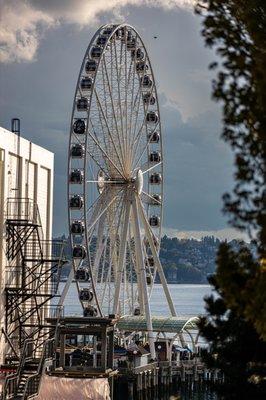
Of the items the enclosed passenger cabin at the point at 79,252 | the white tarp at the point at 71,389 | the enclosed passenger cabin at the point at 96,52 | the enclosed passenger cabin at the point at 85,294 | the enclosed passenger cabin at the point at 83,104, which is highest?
the enclosed passenger cabin at the point at 96,52

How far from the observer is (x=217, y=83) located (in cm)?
1652

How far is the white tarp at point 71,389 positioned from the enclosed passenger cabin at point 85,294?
1298 centimetres

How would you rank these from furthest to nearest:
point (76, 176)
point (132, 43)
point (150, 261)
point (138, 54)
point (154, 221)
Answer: point (150, 261), point (154, 221), point (138, 54), point (132, 43), point (76, 176)

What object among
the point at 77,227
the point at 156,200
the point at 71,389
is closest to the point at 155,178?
the point at 156,200

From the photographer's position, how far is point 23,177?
150ft

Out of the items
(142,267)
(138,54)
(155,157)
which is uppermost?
(138,54)

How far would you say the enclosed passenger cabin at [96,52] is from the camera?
5656 centimetres

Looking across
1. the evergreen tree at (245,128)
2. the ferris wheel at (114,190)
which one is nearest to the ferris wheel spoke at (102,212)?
the ferris wheel at (114,190)

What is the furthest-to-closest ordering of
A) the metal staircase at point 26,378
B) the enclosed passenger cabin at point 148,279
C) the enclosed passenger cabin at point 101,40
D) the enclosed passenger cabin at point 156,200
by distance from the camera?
the enclosed passenger cabin at point 148,279 < the enclosed passenger cabin at point 156,200 < the enclosed passenger cabin at point 101,40 < the metal staircase at point 26,378

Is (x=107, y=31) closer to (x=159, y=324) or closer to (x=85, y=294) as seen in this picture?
(x=85, y=294)

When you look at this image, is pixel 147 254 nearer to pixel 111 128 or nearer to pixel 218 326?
pixel 111 128

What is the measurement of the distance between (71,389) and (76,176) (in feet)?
55.0

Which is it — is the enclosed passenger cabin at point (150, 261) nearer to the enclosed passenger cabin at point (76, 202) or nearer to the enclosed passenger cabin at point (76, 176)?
the enclosed passenger cabin at point (76, 202)

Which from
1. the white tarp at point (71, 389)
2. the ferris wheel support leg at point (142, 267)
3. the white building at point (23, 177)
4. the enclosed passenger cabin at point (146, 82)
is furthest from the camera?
the enclosed passenger cabin at point (146, 82)
